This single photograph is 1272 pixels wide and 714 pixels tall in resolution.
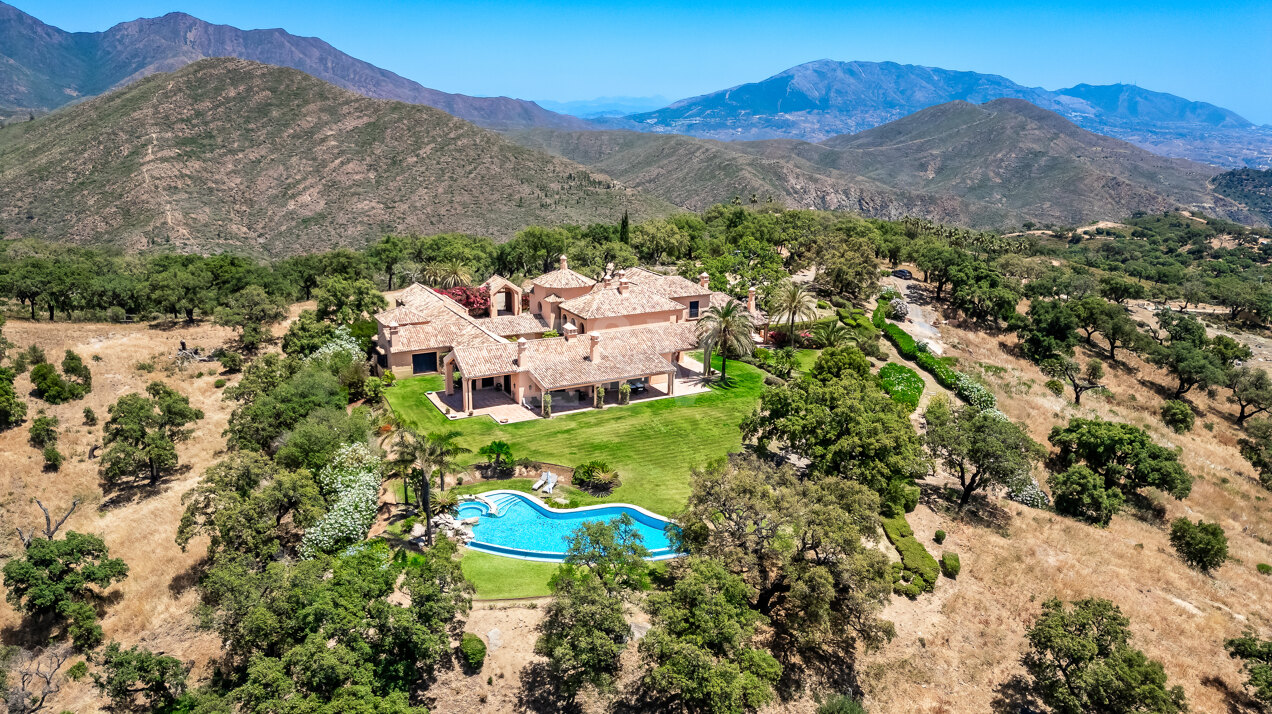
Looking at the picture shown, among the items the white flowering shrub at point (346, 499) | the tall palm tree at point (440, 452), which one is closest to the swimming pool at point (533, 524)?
the tall palm tree at point (440, 452)

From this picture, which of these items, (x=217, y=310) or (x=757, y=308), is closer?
(x=217, y=310)

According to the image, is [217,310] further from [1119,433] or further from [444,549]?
[1119,433]

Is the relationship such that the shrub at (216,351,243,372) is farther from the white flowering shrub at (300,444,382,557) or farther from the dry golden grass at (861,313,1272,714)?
the dry golden grass at (861,313,1272,714)

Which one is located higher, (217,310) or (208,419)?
(217,310)

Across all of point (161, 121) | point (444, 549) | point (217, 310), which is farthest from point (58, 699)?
point (161, 121)

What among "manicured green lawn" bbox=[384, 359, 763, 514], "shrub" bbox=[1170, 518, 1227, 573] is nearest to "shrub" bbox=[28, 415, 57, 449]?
"manicured green lawn" bbox=[384, 359, 763, 514]

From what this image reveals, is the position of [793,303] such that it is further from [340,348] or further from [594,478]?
[340,348]
